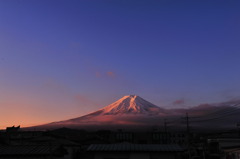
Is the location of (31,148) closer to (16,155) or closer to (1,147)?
(16,155)

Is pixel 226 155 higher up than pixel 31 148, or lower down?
lower down

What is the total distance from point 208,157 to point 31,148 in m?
36.7


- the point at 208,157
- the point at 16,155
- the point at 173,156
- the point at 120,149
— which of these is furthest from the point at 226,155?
the point at 16,155

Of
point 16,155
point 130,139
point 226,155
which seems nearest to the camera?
point 16,155

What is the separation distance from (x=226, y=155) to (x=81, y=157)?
28.7 meters

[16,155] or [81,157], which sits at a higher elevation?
[16,155]

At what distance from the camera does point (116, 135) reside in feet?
346

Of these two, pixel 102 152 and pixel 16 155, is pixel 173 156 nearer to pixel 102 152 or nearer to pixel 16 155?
pixel 102 152

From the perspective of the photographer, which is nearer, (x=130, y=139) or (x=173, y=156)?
(x=173, y=156)

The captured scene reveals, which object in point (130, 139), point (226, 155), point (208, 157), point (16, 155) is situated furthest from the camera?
point (130, 139)

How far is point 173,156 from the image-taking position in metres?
21.7

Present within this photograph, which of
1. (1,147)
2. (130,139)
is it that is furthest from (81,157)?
(130,139)

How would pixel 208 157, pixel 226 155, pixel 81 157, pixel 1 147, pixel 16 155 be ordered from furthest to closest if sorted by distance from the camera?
1. pixel 81 157
2. pixel 208 157
3. pixel 226 155
4. pixel 1 147
5. pixel 16 155

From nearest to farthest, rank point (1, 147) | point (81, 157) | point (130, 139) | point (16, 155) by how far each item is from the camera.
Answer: point (16, 155)
point (1, 147)
point (81, 157)
point (130, 139)
